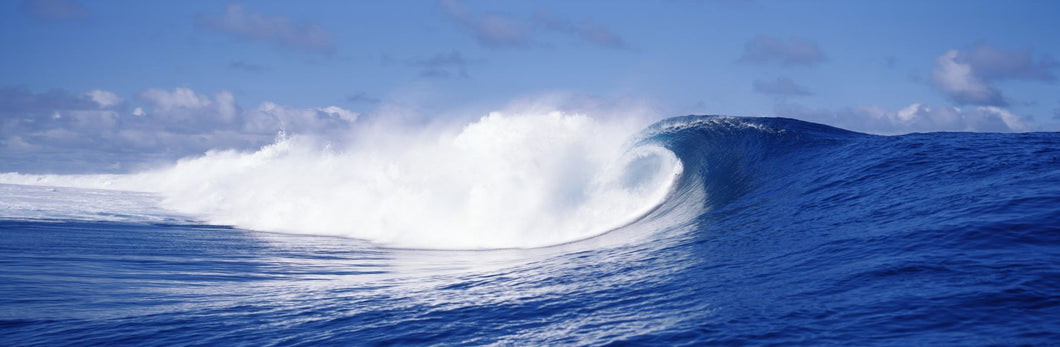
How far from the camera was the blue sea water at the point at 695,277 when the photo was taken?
6008 millimetres

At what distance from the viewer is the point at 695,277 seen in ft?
28.5

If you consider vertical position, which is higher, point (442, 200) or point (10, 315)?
point (442, 200)

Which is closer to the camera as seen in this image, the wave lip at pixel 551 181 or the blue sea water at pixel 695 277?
the blue sea water at pixel 695 277

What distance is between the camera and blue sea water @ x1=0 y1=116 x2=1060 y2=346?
6008 mm

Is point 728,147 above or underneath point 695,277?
above

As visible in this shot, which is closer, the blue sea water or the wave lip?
the blue sea water

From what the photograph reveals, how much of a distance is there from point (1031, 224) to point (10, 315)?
11357mm

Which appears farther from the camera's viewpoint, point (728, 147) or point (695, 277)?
point (728, 147)

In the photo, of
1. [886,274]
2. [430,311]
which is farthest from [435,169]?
[886,274]

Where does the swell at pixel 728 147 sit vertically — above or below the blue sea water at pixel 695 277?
above

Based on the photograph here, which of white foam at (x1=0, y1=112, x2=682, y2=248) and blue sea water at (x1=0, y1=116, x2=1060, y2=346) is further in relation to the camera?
white foam at (x1=0, y1=112, x2=682, y2=248)

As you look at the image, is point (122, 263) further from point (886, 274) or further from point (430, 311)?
point (886, 274)

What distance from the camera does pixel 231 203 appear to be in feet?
112

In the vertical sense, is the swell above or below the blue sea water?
above
